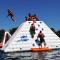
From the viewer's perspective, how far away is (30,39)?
47500 millimetres

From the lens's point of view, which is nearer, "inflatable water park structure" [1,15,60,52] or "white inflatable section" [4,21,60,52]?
"inflatable water park structure" [1,15,60,52]

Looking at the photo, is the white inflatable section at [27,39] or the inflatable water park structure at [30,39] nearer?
the inflatable water park structure at [30,39]

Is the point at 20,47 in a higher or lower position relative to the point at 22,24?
lower

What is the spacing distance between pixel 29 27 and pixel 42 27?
211cm

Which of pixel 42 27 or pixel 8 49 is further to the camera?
pixel 42 27

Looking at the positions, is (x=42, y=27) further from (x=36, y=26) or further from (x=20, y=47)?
(x=20, y=47)

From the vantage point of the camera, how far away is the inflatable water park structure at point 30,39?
152 ft

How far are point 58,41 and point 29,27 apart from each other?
478 centimetres

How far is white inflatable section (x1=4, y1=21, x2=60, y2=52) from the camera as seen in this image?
152 feet

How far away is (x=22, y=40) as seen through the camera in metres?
47.3

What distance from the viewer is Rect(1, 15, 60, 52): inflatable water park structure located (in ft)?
152

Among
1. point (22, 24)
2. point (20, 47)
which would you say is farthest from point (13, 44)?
point (22, 24)

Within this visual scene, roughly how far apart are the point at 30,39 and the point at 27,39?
432 mm

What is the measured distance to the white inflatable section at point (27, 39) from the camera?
1826 inches
